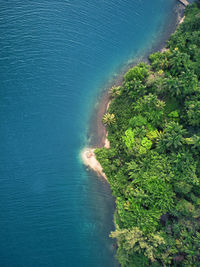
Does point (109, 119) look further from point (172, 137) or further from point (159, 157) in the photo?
point (172, 137)

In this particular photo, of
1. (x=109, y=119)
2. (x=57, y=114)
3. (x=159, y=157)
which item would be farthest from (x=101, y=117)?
(x=159, y=157)

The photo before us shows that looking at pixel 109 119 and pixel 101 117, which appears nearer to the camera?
pixel 109 119

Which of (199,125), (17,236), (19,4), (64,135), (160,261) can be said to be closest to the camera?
(160,261)

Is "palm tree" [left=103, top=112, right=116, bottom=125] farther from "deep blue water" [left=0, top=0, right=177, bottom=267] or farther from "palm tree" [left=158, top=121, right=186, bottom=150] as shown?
"palm tree" [left=158, top=121, right=186, bottom=150]

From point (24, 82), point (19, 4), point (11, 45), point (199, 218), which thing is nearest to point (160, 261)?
point (199, 218)

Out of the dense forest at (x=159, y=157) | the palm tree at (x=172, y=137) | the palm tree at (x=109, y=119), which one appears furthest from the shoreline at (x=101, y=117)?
the palm tree at (x=172, y=137)

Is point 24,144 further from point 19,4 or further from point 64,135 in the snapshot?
point 19,4
